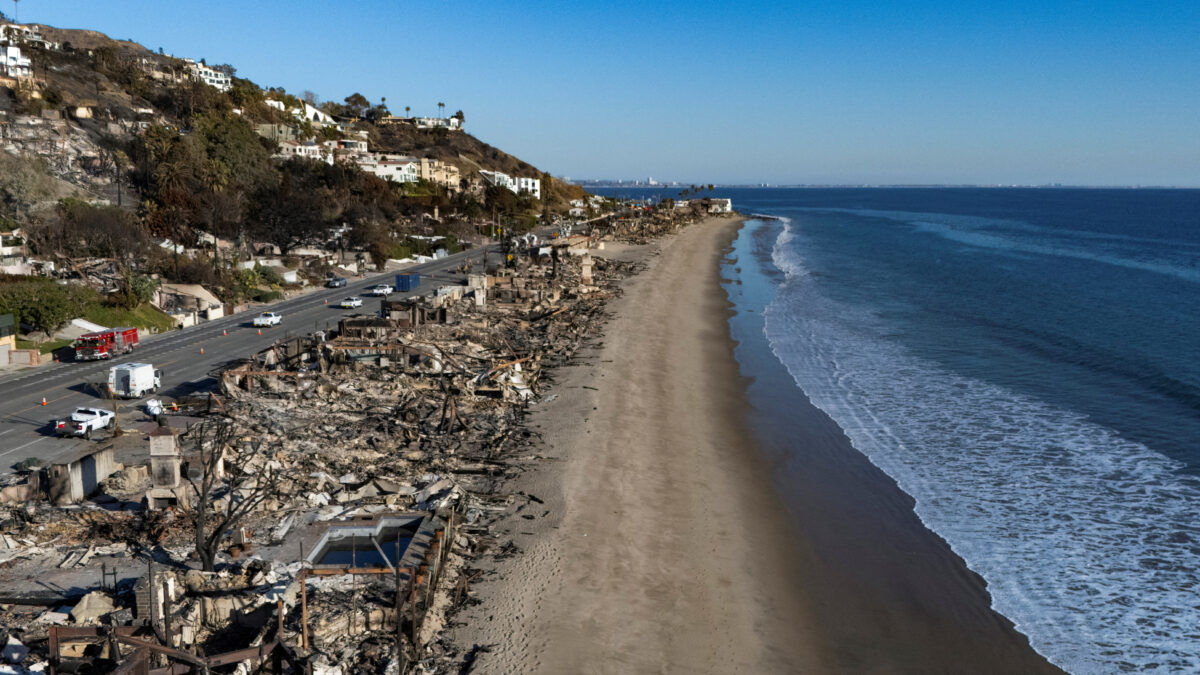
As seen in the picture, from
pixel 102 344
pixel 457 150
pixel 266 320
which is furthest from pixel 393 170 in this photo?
pixel 102 344

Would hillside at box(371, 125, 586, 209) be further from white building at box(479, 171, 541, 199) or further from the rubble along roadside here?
the rubble along roadside

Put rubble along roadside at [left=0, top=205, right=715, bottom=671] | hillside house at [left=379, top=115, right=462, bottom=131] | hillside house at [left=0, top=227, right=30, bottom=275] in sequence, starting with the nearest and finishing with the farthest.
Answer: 1. rubble along roadside at [left=0, top=205, right=715, bottom=671]
2. hillside house at [left=0, top=227, right=30, bottom=275]
3. hillside house at [left=379, top=115, right=462, bottom=131]

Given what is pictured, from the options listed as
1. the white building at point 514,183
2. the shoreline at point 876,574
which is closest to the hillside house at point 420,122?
the white building at point 514,183

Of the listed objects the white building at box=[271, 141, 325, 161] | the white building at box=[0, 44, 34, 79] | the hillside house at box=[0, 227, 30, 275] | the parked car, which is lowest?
the parked car

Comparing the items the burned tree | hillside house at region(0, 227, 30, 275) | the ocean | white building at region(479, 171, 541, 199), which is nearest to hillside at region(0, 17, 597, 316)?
hillside house at region(0, 227, 30, 275)

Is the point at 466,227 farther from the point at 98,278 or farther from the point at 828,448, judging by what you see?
the point at 828,448

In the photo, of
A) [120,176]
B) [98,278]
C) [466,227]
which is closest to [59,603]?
[98,278]
